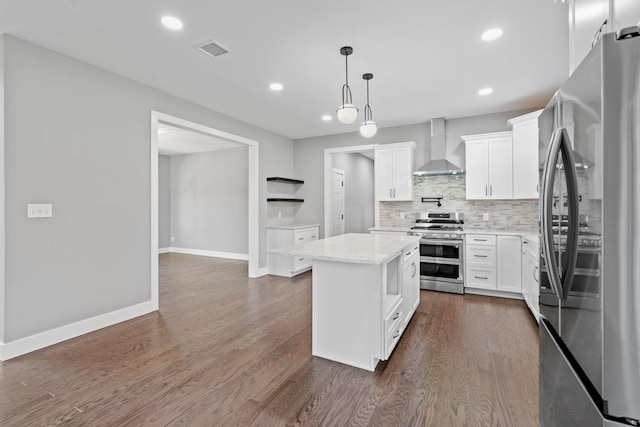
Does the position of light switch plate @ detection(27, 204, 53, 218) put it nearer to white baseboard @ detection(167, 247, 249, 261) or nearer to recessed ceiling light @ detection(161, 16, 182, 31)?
recessed ceiling light @ detection(161, 16, 182, 31)

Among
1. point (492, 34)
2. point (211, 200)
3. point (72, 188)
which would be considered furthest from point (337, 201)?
point (72, 188)

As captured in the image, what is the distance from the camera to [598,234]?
2.97 feet

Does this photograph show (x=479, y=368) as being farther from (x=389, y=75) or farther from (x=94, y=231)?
(x=94, y=231)

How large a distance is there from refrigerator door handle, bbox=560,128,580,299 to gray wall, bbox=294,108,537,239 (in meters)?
4.12

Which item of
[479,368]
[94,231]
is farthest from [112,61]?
[479,368]

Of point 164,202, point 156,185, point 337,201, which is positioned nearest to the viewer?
point 156,185

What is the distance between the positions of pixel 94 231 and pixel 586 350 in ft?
12.6

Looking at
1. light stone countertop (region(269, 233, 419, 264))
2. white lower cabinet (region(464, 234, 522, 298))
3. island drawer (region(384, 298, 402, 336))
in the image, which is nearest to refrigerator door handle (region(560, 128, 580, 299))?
light stone countertop (region(269, 233, 419, 264))

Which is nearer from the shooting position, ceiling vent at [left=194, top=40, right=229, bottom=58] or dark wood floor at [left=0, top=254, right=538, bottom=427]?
dark wood floor at [left=0, top=254, right=538, bottom=427]

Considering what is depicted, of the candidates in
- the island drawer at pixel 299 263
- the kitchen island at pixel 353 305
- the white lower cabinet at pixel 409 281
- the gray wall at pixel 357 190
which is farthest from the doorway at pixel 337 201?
the kitchen island at pixel 353 305

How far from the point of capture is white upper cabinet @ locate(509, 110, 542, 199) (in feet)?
13.4

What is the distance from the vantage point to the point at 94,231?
3.13m

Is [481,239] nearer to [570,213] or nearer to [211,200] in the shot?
[570,213]

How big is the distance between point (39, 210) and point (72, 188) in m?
0.33
